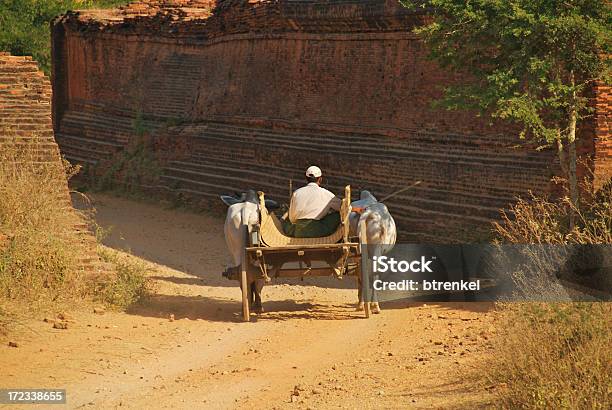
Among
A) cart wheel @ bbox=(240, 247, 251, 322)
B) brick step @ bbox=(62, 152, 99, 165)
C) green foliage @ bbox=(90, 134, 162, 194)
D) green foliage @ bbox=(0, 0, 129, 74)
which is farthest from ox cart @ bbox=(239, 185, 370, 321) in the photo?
green foliage @ bbox=(0, 0, 129, 74)

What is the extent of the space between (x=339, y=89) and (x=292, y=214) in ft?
20.6

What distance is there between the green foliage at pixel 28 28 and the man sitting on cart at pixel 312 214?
2093 centimetres

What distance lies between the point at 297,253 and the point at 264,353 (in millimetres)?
1316

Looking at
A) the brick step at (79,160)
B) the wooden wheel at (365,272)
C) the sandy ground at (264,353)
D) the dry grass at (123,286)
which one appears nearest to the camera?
the sandy ground at (264,353)

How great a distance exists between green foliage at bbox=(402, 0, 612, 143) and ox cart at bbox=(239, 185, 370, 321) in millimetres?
A: 1937

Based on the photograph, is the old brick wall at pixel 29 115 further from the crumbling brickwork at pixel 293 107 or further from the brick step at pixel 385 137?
the brick step at pixel 385 137

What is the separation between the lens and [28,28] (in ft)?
105

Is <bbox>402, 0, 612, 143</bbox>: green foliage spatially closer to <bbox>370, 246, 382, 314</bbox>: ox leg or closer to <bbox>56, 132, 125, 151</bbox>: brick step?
<bbox>370, 246, 382, 314</bbox>: ox leg

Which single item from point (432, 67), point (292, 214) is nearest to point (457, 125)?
point (432, 67)

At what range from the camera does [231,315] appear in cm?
1251

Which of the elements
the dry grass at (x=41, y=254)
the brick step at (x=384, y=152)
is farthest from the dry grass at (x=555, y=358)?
the brick step at (x=384, y=152)

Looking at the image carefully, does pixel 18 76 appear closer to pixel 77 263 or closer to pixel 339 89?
pixel 77 263

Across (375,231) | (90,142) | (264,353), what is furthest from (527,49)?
(90,142)

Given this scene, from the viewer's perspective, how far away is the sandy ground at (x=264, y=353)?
896 cm
